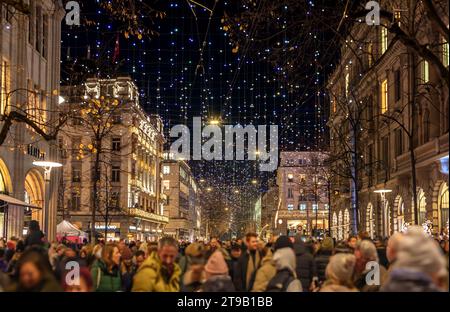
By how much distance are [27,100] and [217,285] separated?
2363cm

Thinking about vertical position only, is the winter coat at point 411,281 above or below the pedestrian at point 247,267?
above

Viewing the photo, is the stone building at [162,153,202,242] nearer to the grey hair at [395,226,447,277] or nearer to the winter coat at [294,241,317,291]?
the winter coat at [294,241,317,291]

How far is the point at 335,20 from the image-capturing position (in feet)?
50.6

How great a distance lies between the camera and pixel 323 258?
14602 millimetres

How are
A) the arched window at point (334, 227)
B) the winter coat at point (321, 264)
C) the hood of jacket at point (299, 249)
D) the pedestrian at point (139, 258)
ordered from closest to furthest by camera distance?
the hood of jacket at point (299, 249) → the winter coat at point (321, 264) → the pedestrian at point (139, 258) → the arched window at point (334, 227)

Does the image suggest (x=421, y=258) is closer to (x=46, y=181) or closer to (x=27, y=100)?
(x=46, y=181)

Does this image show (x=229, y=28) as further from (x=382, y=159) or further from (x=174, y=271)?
(x=382, y=159)

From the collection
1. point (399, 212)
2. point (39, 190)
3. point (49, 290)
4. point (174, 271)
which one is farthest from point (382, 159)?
point (49, 290)

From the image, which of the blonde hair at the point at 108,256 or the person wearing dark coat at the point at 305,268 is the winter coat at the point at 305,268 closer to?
the person wearing dark coat at the point at 305,268

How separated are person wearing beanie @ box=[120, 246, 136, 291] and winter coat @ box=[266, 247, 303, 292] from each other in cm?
303

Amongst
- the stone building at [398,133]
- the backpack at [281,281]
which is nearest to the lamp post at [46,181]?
the stone building at [398,133]

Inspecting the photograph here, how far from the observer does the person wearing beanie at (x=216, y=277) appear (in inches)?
296

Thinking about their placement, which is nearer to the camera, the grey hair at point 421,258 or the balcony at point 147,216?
the grey hair at point 421,258

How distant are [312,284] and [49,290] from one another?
6790mm
